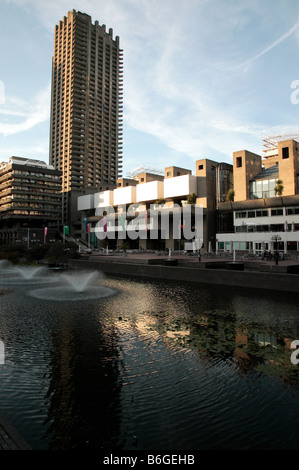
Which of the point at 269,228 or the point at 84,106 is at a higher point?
the point at 84,106

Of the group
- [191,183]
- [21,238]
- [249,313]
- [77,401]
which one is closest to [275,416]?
[77,401]

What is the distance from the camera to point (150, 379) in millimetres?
8266

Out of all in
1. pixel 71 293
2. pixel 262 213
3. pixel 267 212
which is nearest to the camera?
pixel 71 293

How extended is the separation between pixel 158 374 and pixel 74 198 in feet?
385

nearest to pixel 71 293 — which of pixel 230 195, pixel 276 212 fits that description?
pixel 276 212

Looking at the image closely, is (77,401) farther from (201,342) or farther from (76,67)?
(76,67)

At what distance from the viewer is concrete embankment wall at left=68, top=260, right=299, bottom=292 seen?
2347cm

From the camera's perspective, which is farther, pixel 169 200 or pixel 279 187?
pixel 169 200

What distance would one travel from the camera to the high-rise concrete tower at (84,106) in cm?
14050

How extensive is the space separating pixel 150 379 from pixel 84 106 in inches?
6122

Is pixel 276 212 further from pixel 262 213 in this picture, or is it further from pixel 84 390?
pixel 84 390

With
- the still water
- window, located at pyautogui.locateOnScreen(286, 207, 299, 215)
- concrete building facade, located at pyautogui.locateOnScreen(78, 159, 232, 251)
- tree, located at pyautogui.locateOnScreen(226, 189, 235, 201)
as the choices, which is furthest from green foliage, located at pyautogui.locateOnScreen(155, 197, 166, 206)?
the still water

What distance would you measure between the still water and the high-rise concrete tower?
Answer: 12816cm

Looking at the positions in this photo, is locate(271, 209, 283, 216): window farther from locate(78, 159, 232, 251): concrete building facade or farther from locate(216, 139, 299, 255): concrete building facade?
locate(78, 159, 232, 251): concrete building facade
